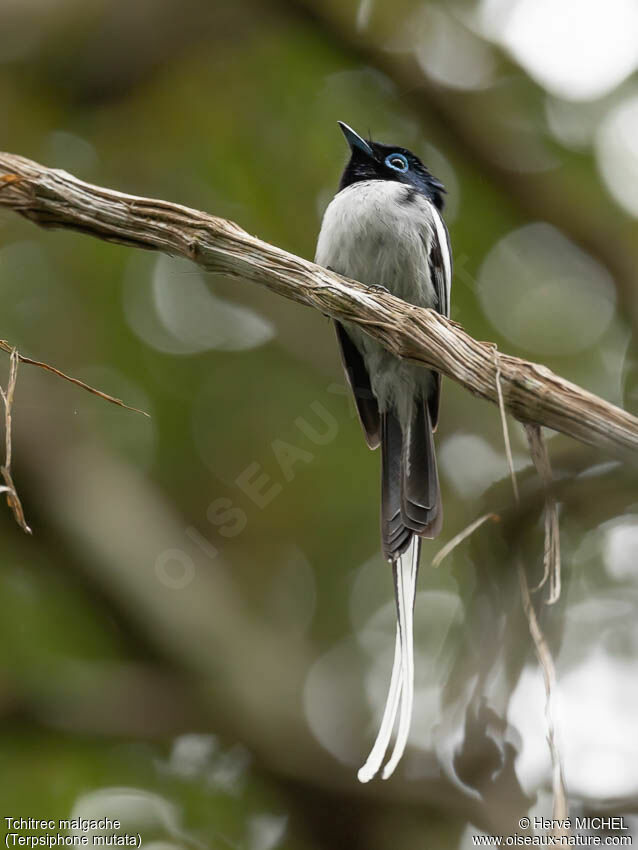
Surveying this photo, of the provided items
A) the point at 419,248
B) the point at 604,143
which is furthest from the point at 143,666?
the point at 604,143

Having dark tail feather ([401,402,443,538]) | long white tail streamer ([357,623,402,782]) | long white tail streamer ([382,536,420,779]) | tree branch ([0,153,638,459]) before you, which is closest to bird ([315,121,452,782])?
dark tail feather ([401,402,443,538])

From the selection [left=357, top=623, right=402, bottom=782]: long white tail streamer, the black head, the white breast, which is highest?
the black head

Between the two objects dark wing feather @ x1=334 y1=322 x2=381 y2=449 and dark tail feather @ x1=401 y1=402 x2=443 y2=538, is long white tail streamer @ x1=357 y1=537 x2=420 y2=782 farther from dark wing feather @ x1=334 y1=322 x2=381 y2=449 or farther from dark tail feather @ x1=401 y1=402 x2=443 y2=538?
dark wing feather @ x1=334 y1=322 x2=381 y2=449

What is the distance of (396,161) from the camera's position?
4551 millimetres

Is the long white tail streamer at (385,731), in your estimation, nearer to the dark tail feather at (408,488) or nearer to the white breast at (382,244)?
the dark tail feather at (408,488)

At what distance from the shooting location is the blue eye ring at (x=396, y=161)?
14.9 ft

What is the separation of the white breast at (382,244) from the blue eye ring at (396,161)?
484 millimetres

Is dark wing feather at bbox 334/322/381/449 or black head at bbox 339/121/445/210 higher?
black head at bbox 339/121/445/210

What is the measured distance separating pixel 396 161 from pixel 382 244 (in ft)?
2.60

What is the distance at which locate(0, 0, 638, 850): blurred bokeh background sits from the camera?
15.1ft

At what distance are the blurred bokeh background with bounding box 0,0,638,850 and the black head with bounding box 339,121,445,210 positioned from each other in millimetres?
875

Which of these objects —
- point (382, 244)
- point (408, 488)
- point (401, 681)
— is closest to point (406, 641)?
point (401, 681)

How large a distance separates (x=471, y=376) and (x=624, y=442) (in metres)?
0.38

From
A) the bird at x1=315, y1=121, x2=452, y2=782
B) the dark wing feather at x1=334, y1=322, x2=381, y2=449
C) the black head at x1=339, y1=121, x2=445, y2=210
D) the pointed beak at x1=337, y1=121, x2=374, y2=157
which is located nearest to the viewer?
the bird at x1=315, y1=121, x2=452, y2=782
